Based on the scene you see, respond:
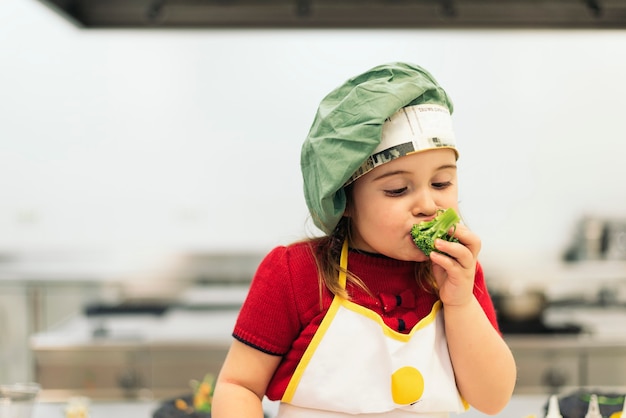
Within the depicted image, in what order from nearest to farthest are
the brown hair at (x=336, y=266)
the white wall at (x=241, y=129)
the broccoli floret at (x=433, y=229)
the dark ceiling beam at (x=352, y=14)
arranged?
1. the broccoli floret at (x=433, y=229)
2. the brown hair at (x=336, y=266)
3. the dark ceiling beam at (x=352, y=14)
4. the white wall at (x=241, y=129)

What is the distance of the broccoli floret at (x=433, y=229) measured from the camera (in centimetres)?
82

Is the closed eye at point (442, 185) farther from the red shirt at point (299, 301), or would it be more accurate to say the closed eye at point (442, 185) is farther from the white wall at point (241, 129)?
the white wall at point (241, 129)

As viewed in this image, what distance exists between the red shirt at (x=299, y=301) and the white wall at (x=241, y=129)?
Result: 2.46 metres

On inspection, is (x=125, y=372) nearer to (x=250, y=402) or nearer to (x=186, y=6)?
(x=186, y=6)

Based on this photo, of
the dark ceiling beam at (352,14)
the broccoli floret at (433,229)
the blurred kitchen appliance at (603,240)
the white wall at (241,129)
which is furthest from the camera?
the white wall at (241,129)

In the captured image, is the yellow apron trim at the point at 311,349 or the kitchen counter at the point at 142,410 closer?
the yellow apron trim at the point at 311,349

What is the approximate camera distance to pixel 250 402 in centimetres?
92

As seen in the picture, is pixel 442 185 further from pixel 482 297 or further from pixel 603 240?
pixel 603 240

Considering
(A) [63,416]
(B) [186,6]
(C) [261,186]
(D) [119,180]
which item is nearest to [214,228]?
(C) [261,186]

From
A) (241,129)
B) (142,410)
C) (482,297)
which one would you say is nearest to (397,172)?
(482,297)

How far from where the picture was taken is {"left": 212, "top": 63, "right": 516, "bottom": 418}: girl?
33.8 inches

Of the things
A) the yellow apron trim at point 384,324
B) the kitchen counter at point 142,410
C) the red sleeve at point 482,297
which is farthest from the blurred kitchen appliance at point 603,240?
the yellow apron trim at point 384,324

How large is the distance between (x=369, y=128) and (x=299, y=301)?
276 mm

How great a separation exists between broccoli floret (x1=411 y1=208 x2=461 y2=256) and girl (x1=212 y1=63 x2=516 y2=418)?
0.05 ft
